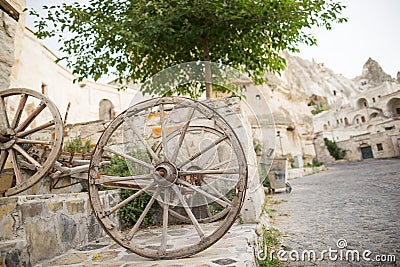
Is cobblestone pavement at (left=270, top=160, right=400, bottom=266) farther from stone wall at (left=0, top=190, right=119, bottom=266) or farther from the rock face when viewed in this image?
the rock face

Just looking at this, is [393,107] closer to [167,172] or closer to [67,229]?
[167,172]

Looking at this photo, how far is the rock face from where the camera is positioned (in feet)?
167

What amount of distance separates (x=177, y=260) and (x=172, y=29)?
3.43 m

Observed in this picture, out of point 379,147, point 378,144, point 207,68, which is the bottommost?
point 379,147

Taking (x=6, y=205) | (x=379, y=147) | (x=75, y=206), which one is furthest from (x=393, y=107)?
(x=6, y=205)

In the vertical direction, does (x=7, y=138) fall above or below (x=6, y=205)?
above

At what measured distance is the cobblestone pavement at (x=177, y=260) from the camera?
174 centimetres

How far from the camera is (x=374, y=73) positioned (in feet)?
175

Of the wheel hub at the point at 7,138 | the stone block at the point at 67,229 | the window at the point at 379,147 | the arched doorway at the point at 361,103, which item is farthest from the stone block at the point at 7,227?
the arched doorway at the point at 361,103

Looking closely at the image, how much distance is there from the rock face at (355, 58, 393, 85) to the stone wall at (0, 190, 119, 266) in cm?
6121

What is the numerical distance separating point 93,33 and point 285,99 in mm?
18615

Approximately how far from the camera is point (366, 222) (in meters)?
3.04

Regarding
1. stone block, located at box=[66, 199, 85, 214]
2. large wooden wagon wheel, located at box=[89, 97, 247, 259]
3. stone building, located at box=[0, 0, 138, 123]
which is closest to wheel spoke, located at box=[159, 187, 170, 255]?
large wooden wagon wheel, located at box=[89, 97, 247, 259]

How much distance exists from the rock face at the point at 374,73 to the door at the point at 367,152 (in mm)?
35095
